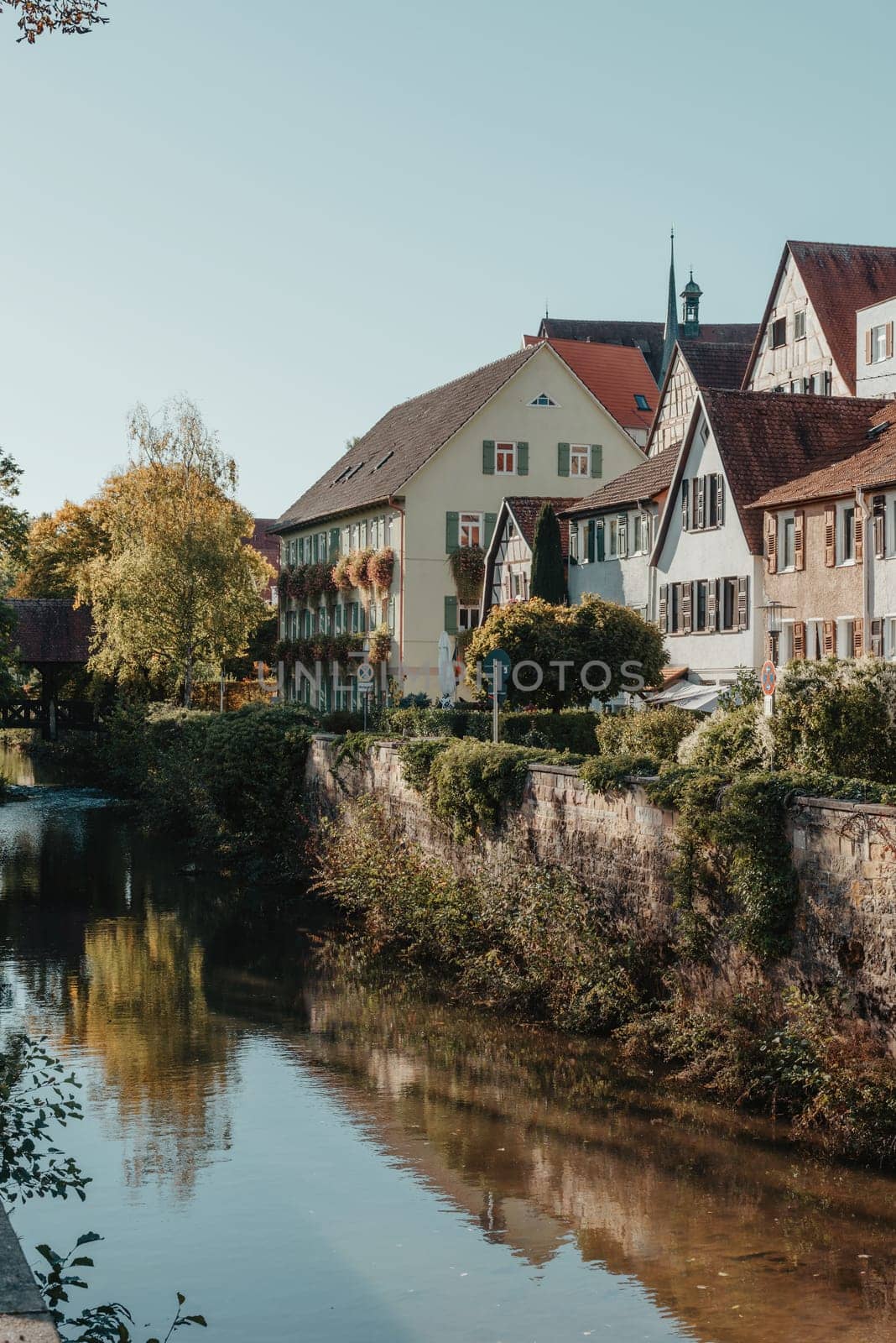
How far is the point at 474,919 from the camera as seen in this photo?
19.0 meters

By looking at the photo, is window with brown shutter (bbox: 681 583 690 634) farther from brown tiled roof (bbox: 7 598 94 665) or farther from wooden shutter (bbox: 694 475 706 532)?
brown tiled roof (bbox: 7 598 94 665)

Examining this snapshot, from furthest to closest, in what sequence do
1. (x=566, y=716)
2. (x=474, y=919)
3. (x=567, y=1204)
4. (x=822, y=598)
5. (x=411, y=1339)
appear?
1. (x=822, y=598)
2. (x=566, y=716)
3. (x=474, y=919)
4. (x=567, y=1204)
5. (x=411, y=1339)

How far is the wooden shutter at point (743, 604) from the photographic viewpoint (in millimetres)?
37594

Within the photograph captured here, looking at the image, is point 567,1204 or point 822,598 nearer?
point 567,1204

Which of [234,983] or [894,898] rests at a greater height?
[894,898]

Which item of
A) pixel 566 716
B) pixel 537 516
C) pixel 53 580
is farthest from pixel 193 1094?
pixel 53 580

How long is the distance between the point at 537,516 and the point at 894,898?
35249 millimetres

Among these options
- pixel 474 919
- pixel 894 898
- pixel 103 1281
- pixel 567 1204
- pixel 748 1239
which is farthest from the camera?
pixel 474 919

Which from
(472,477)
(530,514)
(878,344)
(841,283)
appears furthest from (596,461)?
(878,344)

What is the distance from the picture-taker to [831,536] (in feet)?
112

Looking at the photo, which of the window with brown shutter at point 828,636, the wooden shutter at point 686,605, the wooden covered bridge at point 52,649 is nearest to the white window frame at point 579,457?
the wooden shutter at point 686,605

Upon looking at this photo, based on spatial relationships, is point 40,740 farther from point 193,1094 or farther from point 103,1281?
point 103,1281

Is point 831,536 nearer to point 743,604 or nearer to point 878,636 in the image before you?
point 878,636

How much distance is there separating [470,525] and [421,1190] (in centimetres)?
4270
